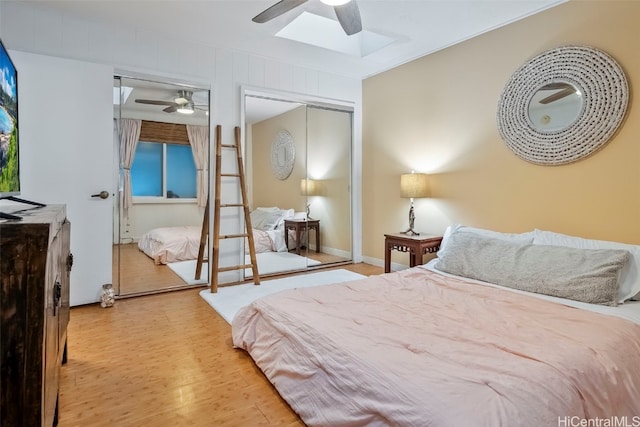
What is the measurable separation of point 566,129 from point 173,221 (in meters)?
3.62

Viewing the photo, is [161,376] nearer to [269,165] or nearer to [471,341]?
[471,341]

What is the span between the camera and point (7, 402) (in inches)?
35.1

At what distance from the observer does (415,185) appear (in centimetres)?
→ 372

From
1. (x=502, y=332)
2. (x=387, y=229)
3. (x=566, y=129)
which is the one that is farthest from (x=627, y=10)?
(x=387, y=229)

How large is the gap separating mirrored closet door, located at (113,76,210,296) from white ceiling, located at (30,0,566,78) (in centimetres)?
55

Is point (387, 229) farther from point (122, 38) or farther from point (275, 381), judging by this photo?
point (122, 38)

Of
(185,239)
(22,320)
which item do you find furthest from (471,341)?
(185,239)

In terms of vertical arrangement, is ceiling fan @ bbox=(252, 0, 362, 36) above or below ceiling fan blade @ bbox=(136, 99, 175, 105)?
above

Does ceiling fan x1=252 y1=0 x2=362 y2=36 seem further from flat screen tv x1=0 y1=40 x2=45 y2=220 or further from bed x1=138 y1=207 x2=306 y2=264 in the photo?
bed x1=138 y1=207 x2=306 y2=264

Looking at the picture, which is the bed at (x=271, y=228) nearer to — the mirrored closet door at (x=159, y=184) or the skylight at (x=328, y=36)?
the mirrored closet door at (x=159, y=184)

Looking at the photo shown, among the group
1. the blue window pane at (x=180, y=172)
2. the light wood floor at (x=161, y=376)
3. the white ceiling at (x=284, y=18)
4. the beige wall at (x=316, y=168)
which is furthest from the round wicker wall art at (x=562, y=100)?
the blue window pane at (x=180, y=172)

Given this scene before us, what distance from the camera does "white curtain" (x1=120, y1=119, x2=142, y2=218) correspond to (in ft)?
10.9

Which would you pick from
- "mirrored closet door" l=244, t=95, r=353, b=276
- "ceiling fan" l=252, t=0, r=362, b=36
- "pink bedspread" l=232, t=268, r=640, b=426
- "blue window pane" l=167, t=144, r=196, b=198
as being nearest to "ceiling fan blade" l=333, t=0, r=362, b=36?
"ceiling fan" l=252, t=0, r=362, b=36

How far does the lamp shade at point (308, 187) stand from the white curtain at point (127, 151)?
79.6 inches
